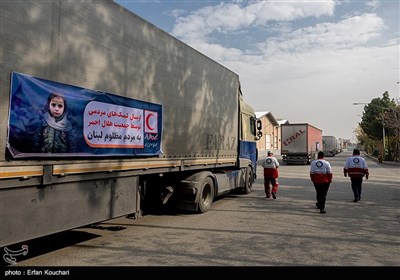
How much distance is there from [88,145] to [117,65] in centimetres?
149

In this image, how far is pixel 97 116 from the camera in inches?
208

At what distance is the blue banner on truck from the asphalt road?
1.58m

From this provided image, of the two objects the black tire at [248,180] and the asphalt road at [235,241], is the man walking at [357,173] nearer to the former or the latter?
the asphalt road at [235,241]

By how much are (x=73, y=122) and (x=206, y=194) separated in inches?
189

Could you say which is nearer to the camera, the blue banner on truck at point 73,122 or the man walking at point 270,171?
the blue banner on truck at point 73,122

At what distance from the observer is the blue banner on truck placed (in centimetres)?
411

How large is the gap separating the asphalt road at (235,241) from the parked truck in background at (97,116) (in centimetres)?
56

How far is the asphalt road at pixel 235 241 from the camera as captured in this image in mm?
4984

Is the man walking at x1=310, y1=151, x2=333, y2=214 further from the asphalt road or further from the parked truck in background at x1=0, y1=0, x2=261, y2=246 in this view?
the parked truck in background at x1=0, y1=0, x2=261, y2=246

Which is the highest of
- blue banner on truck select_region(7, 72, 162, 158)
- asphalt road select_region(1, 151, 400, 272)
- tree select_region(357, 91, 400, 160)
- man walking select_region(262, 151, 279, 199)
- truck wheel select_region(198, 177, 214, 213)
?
tree select_region(357, 91, 400, 160)

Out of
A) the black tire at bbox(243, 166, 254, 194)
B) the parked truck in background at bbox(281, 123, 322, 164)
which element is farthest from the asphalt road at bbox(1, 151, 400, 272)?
the parked truck in background at bbox(281, 123, 322, 164)

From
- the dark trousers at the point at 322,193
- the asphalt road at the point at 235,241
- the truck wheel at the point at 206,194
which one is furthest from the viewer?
the dark trousers at the point at 322,193

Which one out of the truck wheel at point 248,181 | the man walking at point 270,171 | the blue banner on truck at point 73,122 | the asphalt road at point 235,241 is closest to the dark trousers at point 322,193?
the asphalt road at point 235,241

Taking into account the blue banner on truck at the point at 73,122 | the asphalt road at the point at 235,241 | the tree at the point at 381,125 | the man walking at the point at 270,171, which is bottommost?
the asphalt road at the point at 235,241
